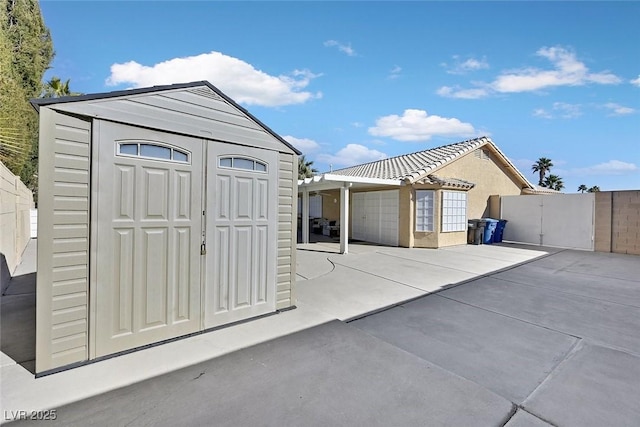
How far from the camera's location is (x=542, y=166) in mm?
34344

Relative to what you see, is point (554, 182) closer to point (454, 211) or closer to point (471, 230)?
point (471, 230)

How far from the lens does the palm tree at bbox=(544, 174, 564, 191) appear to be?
3334 cm

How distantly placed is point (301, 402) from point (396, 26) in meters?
10.0

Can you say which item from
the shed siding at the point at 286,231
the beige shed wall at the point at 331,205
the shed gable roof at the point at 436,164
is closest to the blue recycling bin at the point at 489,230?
the shed gable roof at the point at 436,164

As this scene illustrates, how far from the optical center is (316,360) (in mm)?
2945

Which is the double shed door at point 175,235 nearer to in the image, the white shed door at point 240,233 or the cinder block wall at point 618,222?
the white shed door at point 240,233

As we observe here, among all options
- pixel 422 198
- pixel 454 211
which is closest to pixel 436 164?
pixel 422 198

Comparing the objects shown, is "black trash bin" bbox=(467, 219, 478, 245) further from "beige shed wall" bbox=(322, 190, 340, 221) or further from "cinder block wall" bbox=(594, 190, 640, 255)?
"beige shed wall" bbox=(322, 190, 340, 221)

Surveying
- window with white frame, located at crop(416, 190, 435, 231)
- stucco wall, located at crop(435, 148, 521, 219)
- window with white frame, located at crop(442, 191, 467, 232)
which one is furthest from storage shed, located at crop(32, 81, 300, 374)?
stucco wall, located at crop(435, 148, 521, 219)

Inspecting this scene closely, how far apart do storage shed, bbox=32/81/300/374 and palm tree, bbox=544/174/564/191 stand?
133 feet

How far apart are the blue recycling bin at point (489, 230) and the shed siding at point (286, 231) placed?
37.6 feet

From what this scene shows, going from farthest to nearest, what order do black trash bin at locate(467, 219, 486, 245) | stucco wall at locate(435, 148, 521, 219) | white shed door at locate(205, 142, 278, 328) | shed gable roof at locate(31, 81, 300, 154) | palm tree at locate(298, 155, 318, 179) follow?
palm tree at locate(298, 155, 318, 179)
stucco wall at locate(435, 148, 521, 219)
black trash bin at locate(467, 219, 486, 245)
white shed door at locate(205, 142, 278, 328)
shed gable roof at locate(31, 81, 300, 154)

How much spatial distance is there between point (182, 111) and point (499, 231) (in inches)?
582

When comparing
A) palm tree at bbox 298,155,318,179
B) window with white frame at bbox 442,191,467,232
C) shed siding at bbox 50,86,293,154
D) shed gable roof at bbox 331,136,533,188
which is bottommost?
window with white frame at bbox 442,191,467,232
